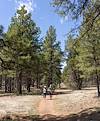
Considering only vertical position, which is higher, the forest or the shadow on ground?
the forest

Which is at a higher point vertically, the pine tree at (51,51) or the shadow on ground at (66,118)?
the pine tree at (51,51)

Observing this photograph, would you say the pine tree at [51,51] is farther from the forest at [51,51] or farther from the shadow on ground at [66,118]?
the shadow on ground at [66,118]

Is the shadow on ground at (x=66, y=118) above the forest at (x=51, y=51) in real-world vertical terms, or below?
below

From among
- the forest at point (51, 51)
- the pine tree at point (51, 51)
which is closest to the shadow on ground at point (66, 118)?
the forest at point (51, 51)

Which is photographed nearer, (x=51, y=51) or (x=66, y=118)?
(x=66, y=118)

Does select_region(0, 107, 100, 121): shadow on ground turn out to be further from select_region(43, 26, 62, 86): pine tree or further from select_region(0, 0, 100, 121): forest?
select_region(43, 26, 62, 86): pine tree

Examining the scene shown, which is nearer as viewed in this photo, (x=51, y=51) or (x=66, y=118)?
(x=66, y=118)

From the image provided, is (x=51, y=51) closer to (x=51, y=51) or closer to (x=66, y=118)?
(x=51, y=51)

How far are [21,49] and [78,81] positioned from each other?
31121 mm

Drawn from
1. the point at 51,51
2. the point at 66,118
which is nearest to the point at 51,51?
the point at 51,51

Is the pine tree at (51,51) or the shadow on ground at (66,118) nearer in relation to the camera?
the shadow on ground at (66,118)

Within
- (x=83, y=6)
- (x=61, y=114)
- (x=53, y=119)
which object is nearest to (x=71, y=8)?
(x=83, y=6)

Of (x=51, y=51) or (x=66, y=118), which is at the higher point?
(x=51, y=51)

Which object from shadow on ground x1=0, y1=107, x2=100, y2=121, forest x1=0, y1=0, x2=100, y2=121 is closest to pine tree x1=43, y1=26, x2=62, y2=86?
forest x1=0, y1=0, x2=100, y2=121
